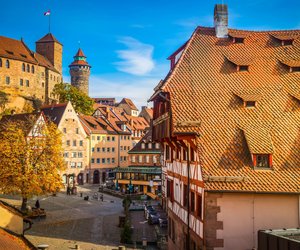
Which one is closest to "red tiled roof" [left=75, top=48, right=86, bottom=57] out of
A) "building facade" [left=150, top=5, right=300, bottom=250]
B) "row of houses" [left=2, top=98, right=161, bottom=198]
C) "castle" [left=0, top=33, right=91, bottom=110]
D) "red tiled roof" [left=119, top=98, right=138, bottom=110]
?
"castle" [left=0, top=33, right=91, bottom=110]

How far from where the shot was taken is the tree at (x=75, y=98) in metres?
96.8

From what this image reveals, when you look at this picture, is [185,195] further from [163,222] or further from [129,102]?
[129,102]

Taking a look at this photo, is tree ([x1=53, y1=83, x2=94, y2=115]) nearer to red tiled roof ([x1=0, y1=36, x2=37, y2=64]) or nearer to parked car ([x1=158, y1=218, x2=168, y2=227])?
red tiled roof ([x1=0, y1=36, x2=37, y2=64])

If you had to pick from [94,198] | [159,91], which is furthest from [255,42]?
[94,198]

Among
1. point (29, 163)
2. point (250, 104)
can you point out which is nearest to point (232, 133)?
point (250, 104)

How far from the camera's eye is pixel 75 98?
98.8 meters

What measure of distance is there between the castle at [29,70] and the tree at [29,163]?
52.9m

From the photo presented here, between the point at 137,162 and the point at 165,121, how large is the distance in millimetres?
48112

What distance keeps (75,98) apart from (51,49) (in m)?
22.5

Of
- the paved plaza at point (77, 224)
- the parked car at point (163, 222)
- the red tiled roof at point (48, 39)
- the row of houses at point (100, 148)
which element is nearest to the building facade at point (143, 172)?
the row of houses at point (100, 148)

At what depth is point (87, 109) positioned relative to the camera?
318 feet

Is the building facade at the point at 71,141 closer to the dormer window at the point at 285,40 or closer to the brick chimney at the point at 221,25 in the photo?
the brick chimney at the point at 221,25

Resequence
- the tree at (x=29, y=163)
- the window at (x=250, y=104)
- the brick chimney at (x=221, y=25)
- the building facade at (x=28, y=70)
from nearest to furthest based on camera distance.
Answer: the window at (x=250, y=104) → the brick chimney at (x=221, y=25) → the tree at (x=29, y=163) → the building facade at (x=28, y=70)

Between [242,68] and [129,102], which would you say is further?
[129,102]
